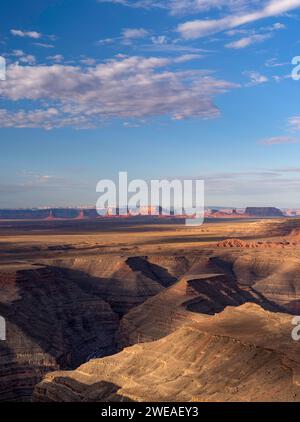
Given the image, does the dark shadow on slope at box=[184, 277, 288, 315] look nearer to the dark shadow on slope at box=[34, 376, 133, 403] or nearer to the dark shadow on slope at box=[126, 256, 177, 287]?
the dark shadow on slope at box=[126, 256, 177, 287]

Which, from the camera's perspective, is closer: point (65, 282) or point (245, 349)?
point (245, 349)

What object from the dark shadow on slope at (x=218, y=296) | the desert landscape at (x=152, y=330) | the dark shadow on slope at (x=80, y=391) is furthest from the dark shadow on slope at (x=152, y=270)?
the dark shadow on slope at (x=80, y=391)

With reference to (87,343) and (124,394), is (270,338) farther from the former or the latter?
(87,343)

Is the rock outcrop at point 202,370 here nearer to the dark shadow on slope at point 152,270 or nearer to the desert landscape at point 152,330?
the desert landscape at point 152,330

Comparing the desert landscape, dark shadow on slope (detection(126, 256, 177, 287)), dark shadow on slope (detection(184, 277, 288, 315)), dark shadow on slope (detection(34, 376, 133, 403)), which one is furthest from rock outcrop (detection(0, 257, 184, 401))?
dark shadow on slope (detection(34, 376, 133, 403))

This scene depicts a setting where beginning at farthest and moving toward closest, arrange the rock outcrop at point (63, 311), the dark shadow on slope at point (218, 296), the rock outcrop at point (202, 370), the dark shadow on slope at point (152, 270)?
the dark shadow on slope at point (152, 270) < the dark shadow on slope at point (218, 296) < the rock outcrop at point (63, 311) < the rock outcrop at point (202, 370)

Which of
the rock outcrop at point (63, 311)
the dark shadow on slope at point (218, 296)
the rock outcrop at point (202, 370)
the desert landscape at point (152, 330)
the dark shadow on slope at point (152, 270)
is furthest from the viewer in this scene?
the dark shadow on slope at point (152, 270)
